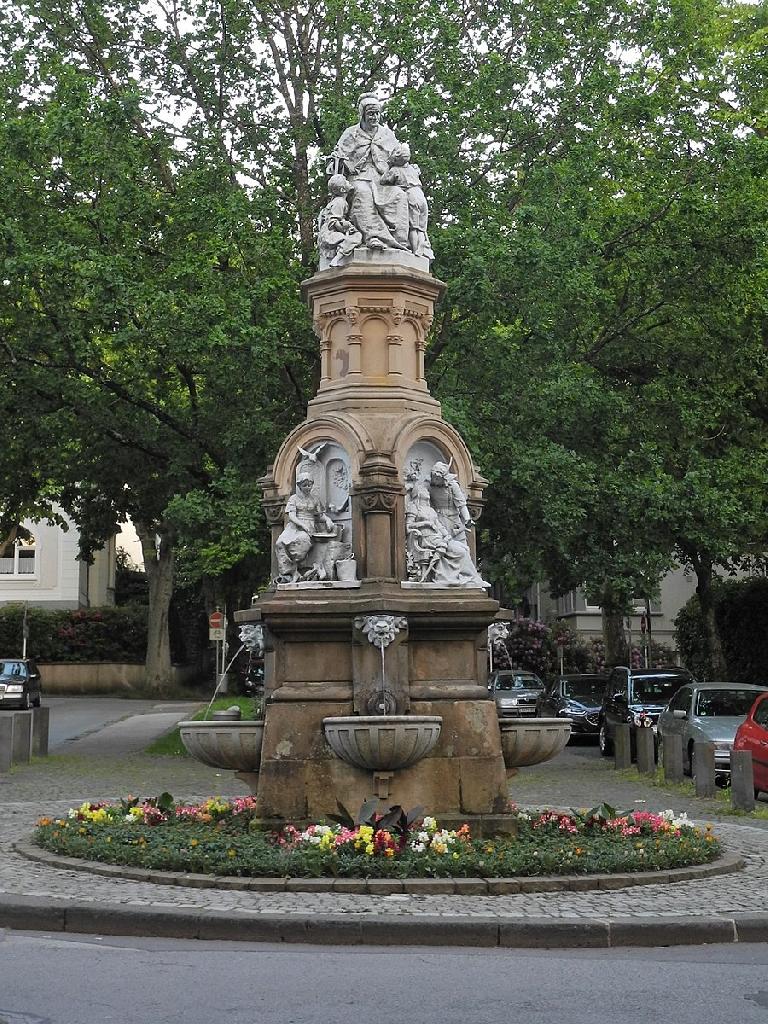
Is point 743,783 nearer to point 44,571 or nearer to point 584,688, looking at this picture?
point 584,688

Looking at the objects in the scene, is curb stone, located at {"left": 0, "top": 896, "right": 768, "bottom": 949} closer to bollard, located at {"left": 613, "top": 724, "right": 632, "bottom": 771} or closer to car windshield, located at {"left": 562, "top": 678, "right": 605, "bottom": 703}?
bollard, located at {"left": 613, "top": 724, "right": 632, "bottom": 771}

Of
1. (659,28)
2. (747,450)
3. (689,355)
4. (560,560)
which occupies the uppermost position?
(659,28)

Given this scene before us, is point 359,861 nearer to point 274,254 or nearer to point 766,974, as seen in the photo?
point 766,974

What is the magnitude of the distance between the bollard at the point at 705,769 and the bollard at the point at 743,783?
1.36 metres

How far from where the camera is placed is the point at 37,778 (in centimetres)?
1962

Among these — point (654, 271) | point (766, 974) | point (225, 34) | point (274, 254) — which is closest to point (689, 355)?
point (654, 271)

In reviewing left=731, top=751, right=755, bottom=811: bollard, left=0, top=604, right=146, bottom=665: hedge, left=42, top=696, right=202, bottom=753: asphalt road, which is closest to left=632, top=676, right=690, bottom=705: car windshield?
left=42, top=696, right=202, bottom=753: asphalt road

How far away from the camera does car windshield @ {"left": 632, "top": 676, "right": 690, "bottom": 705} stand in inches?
1024

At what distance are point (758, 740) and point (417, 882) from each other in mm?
8999

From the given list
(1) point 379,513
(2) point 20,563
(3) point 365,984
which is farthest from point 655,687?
(2) point 20,563

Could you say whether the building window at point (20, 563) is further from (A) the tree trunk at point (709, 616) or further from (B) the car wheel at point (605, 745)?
(B) the car wheel at point (605, 745)

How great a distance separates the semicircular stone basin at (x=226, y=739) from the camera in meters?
11.9

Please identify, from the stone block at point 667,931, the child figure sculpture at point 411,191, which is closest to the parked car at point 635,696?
the child figure sculpture at point 411,191

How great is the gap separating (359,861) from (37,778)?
11024mm
